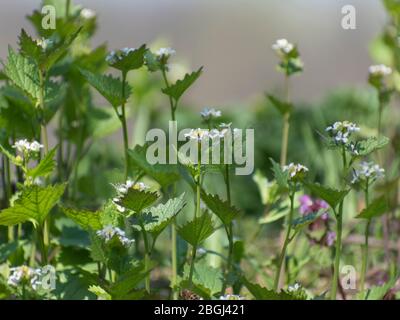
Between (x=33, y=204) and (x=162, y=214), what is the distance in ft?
0.55

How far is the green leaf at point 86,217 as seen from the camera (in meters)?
1.06

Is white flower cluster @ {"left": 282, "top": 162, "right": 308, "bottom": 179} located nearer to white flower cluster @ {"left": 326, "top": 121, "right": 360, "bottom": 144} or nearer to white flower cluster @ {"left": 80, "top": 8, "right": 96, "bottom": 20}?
white flower cluster @ {"left": 326, "top": 121, "right": 360, "bottom": 144}

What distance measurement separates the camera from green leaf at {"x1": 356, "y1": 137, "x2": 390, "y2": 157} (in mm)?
1067

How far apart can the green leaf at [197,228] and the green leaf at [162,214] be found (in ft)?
0.08

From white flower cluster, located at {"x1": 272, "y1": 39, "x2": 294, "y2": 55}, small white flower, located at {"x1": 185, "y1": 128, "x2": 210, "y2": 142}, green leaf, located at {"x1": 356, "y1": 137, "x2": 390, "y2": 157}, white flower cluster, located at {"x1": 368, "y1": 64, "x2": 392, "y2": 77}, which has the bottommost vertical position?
green leaf, located at {"x1": 356, "y1": 137, "x2": 390, "y2": 157}

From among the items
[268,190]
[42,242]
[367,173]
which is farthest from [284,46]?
[42,242]

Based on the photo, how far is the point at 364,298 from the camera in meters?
Result: 1.15

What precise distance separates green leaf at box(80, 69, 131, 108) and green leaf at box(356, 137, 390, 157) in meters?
0.34

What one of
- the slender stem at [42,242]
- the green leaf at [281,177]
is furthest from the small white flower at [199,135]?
the slender stem at [42,242]

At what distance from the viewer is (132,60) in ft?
3.70

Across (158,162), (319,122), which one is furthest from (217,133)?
(319,122)

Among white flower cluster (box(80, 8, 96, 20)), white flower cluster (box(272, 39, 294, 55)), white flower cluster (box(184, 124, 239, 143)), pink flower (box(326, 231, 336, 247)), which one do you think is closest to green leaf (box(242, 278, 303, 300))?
white flower cluster (box(184, 124, 239, 143))

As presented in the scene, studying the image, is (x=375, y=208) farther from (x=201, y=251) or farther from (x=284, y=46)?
(x=284, y=46)

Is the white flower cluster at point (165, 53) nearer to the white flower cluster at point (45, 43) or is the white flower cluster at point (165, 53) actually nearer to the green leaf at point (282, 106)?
the white flower cluster at point (45, 43)
